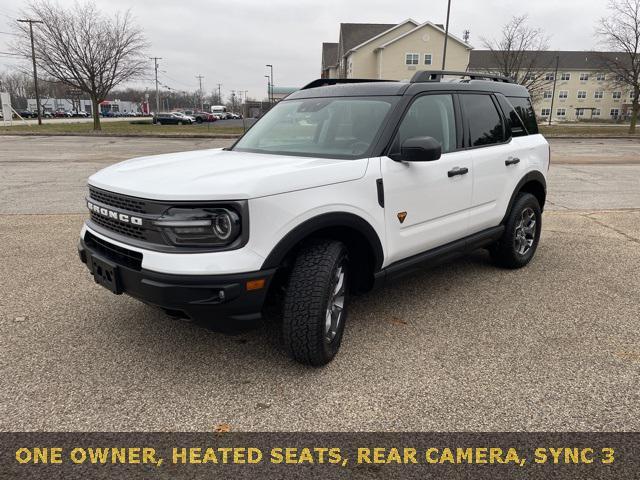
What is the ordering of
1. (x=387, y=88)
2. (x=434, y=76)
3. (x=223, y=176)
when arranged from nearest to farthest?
1. (x=223, y=176)
2. (x=387, y=88)
3. (x=434, y=76)

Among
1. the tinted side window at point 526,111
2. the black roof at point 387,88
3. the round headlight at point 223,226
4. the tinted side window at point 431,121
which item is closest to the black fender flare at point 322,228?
the round headlight at point 223,226

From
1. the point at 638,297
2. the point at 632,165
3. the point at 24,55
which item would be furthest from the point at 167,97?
the point at 638,297

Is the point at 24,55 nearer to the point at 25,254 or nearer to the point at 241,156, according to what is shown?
the point at 25,254

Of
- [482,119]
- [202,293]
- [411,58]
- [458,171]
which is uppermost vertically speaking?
[411,58]

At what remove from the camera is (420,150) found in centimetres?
317

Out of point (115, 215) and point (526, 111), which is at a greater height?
point (526, 111)

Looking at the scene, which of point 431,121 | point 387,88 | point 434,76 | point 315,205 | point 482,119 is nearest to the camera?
point 315,205

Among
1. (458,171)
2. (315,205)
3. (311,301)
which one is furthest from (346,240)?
(458,171)

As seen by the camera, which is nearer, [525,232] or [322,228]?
[322,228]

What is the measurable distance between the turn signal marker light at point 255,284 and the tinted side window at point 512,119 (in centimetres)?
323

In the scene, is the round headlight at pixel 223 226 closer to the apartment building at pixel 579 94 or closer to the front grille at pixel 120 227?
the front grille at pixel 120 227

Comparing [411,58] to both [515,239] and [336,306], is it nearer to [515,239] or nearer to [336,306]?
[515,239]

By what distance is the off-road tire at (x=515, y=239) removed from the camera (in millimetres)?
4750

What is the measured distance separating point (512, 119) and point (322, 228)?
2854 mm
